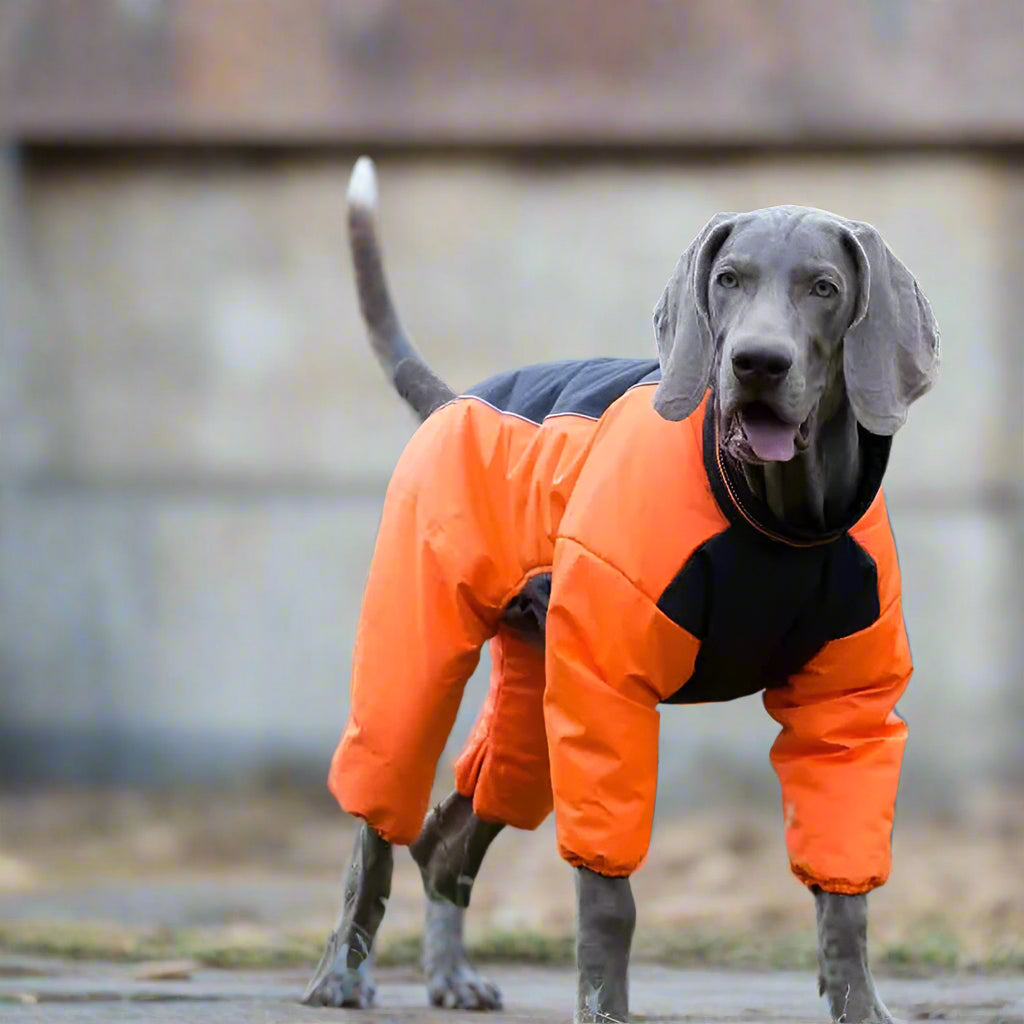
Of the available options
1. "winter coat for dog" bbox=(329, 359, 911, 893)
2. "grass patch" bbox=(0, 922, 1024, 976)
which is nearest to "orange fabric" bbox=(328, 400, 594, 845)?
"winter coat for dog" bbox=(329, 359, 911, 893)

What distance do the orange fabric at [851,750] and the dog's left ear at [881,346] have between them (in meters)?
0.34

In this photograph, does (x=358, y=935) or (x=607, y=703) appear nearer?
(x=607, y=703)

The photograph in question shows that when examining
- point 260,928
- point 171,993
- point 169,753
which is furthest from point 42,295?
point 171,993

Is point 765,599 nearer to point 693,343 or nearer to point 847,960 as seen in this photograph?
point 693,343

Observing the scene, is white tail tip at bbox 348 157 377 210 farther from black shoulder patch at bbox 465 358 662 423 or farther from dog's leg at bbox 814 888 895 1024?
dog's leg at bbox 814 888 895 1024

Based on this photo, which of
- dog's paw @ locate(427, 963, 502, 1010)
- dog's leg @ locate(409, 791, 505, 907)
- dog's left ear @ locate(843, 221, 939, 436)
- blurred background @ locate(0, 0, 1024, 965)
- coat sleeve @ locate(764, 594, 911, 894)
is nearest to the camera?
dog's left ear @ locate(843, 221, 939, 436)

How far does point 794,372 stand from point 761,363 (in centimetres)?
7

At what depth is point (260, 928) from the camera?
578cm

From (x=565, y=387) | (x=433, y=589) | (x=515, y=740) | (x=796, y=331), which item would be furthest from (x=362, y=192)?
(x=796, y=331)

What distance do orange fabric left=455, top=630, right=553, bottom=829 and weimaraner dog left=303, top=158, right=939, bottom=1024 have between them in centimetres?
75

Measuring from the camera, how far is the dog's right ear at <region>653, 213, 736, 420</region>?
3225mm

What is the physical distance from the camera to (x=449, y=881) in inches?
172

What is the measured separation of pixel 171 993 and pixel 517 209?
15.2ft

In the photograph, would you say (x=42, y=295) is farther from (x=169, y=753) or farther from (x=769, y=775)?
(x=769, y=775)
